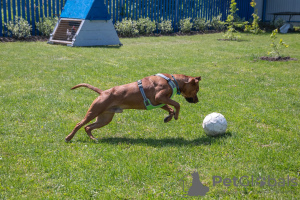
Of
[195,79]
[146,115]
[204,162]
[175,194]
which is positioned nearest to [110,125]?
[146,115]

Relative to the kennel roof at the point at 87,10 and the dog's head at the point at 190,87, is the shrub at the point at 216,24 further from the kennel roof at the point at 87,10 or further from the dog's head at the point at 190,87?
the dog's head at the point at 190,87

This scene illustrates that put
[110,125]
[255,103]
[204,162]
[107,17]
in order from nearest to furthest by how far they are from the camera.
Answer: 1. [204,162]
2. [110,125]
3. [255,103]
4. [107,17]

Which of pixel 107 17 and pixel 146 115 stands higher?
pixel 107 17

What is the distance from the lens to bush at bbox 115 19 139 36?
16984 mm

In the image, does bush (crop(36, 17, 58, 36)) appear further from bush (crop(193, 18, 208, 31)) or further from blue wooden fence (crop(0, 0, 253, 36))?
bush (crop(193, 18, 208, 31))

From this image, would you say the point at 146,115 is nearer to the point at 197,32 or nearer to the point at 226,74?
the point at 226,74

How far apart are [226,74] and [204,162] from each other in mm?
5291

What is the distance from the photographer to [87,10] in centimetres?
1312

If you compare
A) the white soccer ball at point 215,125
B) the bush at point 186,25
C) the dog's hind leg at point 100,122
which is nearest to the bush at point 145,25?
the bush at point 186,25

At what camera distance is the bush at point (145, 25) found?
18.0m

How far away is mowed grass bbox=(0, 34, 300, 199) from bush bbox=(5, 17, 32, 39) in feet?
17.2

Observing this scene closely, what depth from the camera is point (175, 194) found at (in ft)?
11.2

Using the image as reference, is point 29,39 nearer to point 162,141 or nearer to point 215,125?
point 162,141

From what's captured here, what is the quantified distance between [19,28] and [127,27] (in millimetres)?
5352
